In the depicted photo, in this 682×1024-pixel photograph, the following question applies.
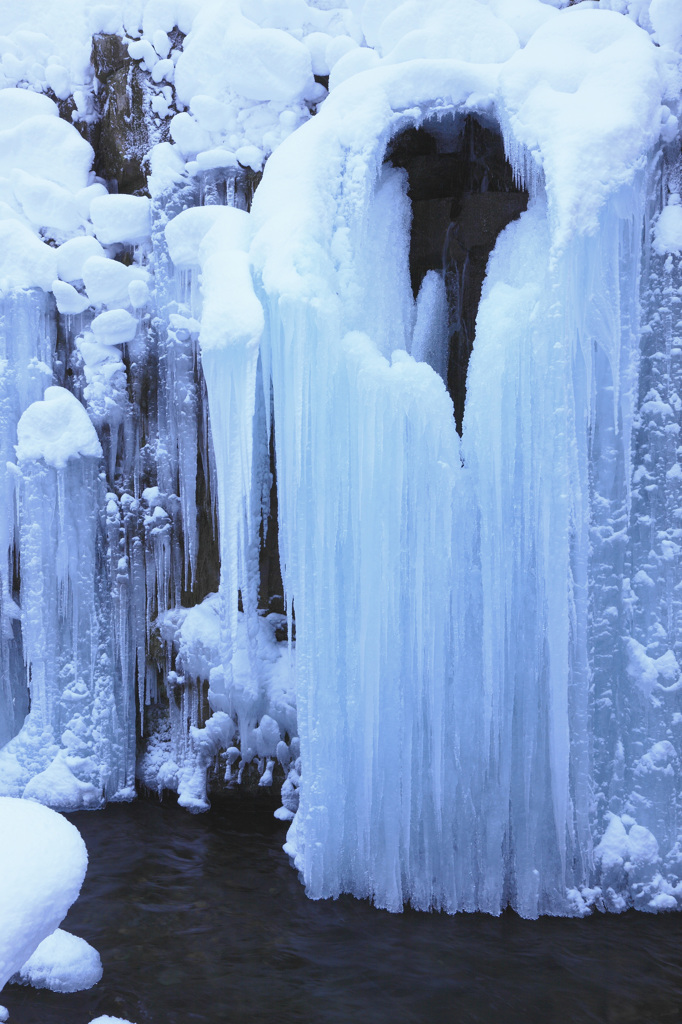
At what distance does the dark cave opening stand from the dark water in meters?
3.35

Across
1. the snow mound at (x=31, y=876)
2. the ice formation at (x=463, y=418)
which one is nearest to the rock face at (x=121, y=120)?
the ice formation at (x=463, y=418)

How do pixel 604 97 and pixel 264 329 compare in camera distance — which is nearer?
pixel 604 97

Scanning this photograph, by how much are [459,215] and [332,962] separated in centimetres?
463

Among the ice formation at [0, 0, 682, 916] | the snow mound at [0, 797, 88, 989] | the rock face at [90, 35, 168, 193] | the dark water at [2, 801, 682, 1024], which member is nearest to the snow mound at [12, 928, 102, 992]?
the dark water at [2, 801, 682, 1024]

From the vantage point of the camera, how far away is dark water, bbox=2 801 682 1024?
3.85m

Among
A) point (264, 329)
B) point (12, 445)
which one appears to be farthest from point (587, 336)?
point (12, 445)

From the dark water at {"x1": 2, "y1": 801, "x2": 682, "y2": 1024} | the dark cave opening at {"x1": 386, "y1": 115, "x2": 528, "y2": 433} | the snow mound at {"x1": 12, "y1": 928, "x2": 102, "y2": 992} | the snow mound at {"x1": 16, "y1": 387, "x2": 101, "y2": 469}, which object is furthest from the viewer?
the snow mound at {"x1": 16, "y1": 387, "x2": 101, "y2": 469}

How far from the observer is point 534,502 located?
4.38 m

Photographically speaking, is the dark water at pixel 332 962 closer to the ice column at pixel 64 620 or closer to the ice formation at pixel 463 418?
the ice formation at pixel 463 418

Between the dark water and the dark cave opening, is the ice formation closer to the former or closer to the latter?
the dark cave opening

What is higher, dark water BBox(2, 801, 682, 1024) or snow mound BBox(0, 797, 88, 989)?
snow mound BBox(0, 797, 88, 989)

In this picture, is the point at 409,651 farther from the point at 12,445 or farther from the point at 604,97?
the point at 12,445

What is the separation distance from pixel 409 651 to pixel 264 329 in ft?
6.51

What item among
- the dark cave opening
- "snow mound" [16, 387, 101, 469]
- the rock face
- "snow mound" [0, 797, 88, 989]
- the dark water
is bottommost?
the dark water
